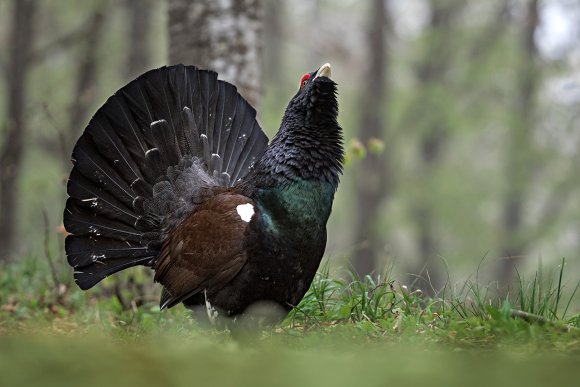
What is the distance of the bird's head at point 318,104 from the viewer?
4406mm

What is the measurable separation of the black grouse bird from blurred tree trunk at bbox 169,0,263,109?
1.14 m

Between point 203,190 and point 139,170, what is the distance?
1.64ft

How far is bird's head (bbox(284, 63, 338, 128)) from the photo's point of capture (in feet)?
14.5

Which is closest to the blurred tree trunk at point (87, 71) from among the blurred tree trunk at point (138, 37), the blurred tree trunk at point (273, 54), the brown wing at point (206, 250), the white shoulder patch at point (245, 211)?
the blurred tree trunk at point (138, 37)

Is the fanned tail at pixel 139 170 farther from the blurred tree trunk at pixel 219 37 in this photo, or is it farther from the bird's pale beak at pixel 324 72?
the blurred tree trunk at pixel 219 37

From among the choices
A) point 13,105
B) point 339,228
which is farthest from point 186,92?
point 339,228

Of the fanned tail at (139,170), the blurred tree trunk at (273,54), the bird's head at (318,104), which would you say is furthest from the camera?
the blurred tree trunk at (273,54)

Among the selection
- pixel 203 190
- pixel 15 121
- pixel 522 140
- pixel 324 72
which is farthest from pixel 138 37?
pixel 324 72

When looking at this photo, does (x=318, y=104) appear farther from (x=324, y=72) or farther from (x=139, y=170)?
(x=139, y=170)

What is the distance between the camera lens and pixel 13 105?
1256cm

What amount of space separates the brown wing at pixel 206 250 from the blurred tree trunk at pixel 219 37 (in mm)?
2118

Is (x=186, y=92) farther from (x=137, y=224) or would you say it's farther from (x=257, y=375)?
(x=257, y=375)

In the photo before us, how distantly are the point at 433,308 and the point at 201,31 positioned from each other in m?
3.47

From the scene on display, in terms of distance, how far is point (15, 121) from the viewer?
435 inches
